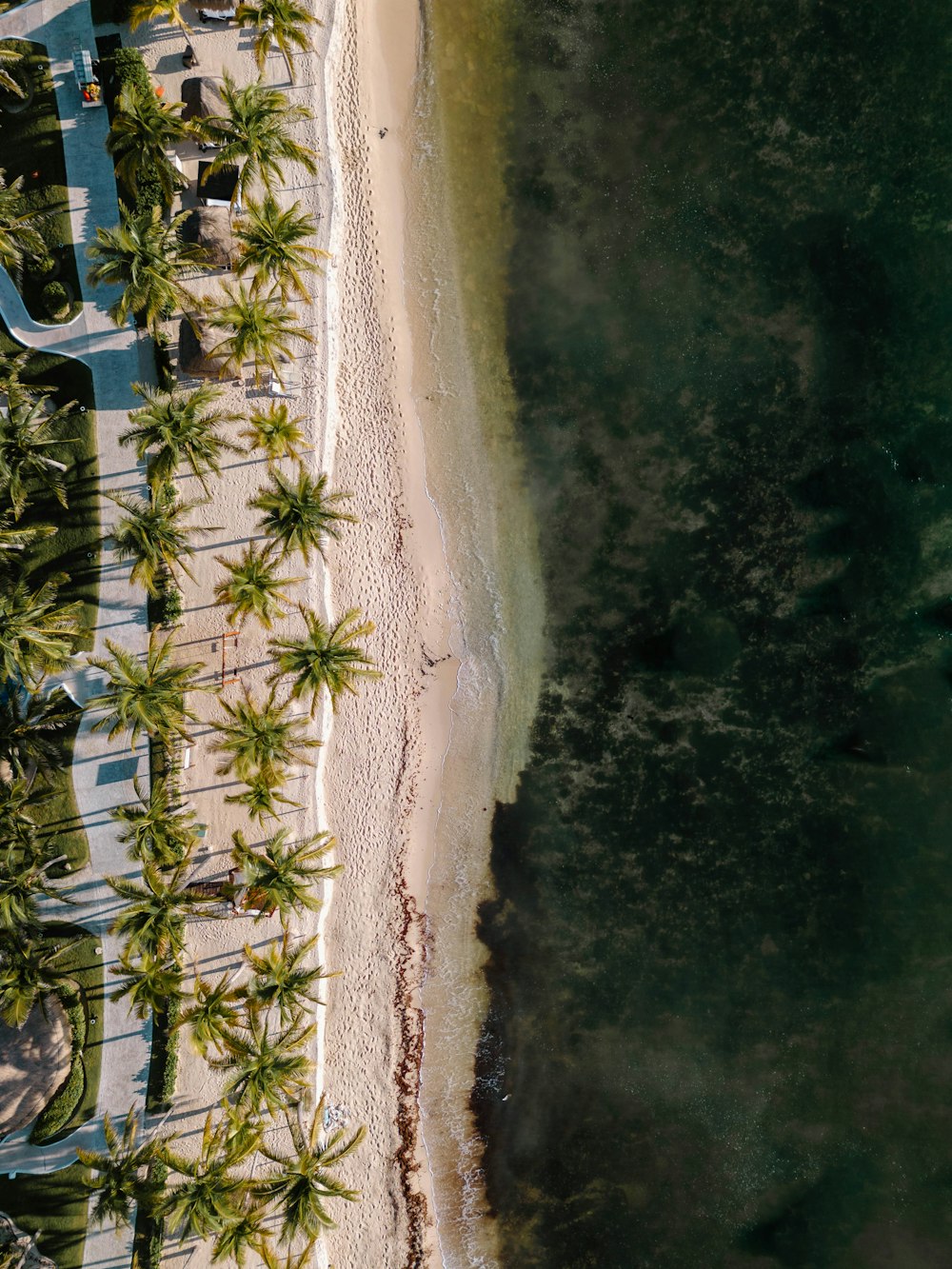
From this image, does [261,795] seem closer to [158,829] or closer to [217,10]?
[158,829]

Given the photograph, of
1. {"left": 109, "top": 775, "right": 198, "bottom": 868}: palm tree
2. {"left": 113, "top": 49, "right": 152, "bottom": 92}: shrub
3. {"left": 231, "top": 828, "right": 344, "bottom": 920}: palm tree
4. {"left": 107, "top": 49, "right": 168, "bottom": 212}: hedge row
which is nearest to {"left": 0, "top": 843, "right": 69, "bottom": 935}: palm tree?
{"left": 109, "top": 775, "right": 198, "bottom": 868}: palm tree

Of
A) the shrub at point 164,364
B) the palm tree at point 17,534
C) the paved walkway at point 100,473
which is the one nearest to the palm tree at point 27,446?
the palm tree at point 17,534

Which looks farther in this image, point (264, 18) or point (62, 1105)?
point (62, 1105)

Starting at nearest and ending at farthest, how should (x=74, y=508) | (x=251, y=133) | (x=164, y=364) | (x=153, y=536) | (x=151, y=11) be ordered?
(x=251, y=133) → (x=151, y=11) → (x=153, y=536) → (x=164, y=364) → (x=74, y=508)

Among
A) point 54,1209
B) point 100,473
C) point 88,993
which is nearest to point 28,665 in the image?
point 100,473

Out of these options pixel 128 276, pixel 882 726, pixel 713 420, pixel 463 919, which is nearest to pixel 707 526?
pixel 713 420

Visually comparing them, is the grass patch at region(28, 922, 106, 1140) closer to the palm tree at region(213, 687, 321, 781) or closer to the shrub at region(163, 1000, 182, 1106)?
the shrub at region(163, 1000, 182, 1106)

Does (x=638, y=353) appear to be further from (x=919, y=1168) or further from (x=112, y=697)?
(x=919, y=1168)

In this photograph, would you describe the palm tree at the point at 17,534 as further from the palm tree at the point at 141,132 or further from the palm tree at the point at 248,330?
the palm tree at the point at 141,132
